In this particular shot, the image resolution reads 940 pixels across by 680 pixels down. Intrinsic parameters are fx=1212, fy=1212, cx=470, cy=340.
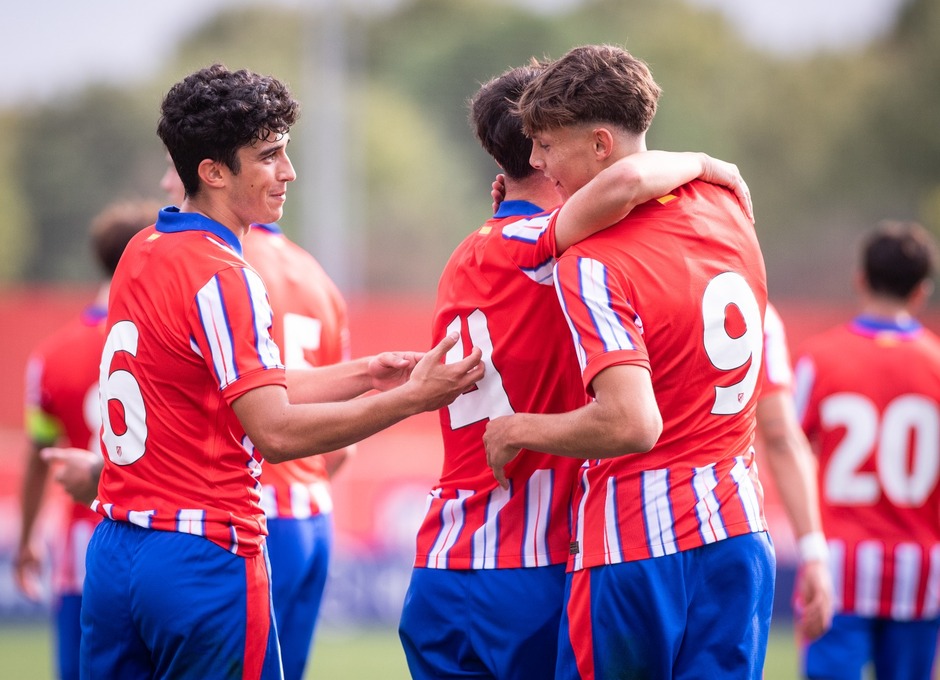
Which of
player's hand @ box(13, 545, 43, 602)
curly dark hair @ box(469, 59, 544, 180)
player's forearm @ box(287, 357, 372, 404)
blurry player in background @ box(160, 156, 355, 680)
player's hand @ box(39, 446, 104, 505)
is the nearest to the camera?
curly dark hair @ box(469, 59, 544, 180)

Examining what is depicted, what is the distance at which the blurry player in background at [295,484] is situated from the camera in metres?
4.38

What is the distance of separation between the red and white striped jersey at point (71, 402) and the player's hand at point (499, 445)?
269cm

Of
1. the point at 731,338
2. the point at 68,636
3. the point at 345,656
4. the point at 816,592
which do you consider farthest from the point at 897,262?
the point at 345,656

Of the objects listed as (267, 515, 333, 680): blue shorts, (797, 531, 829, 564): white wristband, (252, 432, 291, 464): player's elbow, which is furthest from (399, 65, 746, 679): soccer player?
(797, 531, 829, 564): white wristband

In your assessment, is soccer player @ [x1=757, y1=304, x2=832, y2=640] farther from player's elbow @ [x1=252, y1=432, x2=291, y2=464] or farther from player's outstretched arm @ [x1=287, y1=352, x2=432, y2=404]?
player's elbow @ [x1=252, y1=432, x2=291, y2=464]

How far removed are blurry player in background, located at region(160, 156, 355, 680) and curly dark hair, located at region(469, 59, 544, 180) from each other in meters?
1.24

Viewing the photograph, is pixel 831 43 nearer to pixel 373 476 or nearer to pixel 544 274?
pixel 373 476

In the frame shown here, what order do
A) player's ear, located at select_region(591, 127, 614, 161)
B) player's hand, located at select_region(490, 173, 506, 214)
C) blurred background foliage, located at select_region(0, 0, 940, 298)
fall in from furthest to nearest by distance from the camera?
blurred background foliage, located at select_region(0, 0, 940, 298)
player's hand, located at select_region(490, 173, 506, 214)
player's ear, located at select_region(591, 127, 614, 161)

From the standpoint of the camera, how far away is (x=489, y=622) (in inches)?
130

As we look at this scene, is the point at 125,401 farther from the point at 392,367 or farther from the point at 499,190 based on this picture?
the point at 499,190

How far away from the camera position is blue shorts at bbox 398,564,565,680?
3.30 meters

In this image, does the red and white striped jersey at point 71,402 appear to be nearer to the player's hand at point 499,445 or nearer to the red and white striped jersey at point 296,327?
the red and white striped jersey at point 296,327

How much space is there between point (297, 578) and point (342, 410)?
138 cm

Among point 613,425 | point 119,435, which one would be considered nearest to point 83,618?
point 119,435
